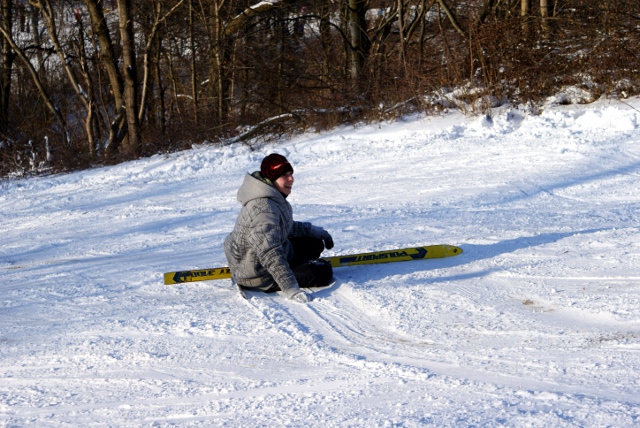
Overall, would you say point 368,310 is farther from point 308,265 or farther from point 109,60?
point 109,60

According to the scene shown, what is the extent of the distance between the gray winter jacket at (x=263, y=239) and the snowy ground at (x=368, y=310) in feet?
0.66

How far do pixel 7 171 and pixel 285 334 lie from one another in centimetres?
1373

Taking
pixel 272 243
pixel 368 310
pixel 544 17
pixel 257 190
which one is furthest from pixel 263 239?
pixel 544 17

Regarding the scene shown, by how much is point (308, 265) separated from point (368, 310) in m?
0.68

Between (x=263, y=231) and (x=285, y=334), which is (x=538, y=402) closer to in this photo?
(x=285, y=334)

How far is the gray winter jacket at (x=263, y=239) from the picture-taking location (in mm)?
5336

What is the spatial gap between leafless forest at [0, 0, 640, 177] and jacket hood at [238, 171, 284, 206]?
8.34m

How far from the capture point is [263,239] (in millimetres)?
5324

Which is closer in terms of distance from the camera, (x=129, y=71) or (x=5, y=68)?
(x=129, y=71)

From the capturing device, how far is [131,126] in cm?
1881

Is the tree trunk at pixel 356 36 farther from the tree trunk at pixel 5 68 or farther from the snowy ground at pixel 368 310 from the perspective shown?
the tree trunk at pixel 5 68

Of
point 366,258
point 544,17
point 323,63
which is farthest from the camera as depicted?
point 323,63

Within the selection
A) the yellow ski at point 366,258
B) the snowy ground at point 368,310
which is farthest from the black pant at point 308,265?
the yellow ski at point 366,258

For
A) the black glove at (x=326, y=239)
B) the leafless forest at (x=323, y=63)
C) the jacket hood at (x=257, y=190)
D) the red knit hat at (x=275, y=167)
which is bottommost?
the black glove at (x=326, y=239)
